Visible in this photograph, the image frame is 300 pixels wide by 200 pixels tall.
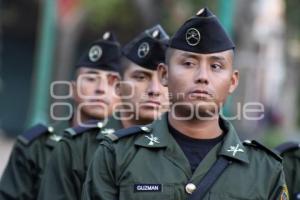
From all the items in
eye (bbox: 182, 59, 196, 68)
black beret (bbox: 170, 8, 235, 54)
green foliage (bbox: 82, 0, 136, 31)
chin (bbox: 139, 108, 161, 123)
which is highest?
green foliage (bbox: 82, 0, 136, 31)

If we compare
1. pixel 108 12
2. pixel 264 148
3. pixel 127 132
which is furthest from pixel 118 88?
pixel 108 12

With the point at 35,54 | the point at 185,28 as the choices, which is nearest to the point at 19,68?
the point at 35,54

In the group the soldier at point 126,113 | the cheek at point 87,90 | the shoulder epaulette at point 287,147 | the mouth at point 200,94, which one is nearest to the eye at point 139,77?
the soldier at point 126,113

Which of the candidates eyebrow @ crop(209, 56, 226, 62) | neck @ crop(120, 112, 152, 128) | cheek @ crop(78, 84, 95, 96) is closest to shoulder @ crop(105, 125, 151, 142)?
eyebrow @ crop(209, 56, 226, 62)

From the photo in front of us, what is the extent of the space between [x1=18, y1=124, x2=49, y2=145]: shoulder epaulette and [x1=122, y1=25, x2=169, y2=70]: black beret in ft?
3.06

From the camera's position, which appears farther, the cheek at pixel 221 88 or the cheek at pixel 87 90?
the cheek at pixel 87 90

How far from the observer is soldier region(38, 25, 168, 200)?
19.0 feet

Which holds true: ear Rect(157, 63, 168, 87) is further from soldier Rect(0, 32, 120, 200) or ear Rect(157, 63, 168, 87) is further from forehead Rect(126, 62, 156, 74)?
soldier Rect(0, 32, 120, 200)

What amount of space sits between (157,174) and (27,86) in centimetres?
2189

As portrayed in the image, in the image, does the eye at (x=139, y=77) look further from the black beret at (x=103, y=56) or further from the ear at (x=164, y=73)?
the ear at (x=164, y=73)

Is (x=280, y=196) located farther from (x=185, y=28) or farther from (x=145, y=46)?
(x=145, y=46)

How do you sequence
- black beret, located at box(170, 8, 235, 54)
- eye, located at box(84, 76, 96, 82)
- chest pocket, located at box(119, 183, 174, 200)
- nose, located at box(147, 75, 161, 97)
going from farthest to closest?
eye, located at box(84, 76, 96, 82) < nose, located at box(147, 75, 161, 97) < black beret, located at box(170, 8, 235, 54) < chest pocket, located at box(119, 183, 174, 200)

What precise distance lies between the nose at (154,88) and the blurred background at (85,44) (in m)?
9.00

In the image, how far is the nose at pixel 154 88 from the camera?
6.21 m
